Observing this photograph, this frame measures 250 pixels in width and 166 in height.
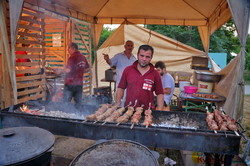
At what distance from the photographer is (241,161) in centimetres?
308

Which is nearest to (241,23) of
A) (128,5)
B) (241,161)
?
(241,161)

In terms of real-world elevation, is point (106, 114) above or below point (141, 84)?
below

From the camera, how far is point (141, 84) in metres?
3.60

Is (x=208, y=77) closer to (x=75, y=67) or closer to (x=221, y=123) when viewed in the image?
(x=221, y=123)

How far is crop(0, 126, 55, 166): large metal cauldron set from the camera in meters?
1.70

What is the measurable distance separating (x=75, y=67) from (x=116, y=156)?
4.55 m

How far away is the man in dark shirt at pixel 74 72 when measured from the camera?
5.85 m

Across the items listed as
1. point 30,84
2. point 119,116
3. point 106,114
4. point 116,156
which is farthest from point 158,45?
point 116,156

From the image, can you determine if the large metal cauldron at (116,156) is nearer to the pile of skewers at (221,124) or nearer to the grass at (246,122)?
the pile of skewers at (221,124)

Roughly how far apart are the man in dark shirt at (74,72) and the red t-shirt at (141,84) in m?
2.63

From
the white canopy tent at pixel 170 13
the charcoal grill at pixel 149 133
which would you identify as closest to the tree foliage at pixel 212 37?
the white canopy tent at pixel 170 13

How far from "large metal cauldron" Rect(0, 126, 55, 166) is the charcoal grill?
71 centimetres

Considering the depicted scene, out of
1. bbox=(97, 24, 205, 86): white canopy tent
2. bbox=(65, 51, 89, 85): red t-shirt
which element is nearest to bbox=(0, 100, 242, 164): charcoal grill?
bbox=(65, 51, 89, 85): red t-shirt

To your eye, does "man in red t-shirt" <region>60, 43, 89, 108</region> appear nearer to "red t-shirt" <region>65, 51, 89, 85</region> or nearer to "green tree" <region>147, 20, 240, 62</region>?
"red t-shirt" <region>65, 51, 89, 85</region>
